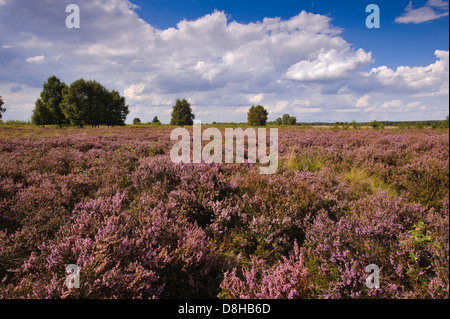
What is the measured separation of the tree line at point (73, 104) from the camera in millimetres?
37719

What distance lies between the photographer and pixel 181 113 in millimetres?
63344

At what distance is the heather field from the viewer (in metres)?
1.85

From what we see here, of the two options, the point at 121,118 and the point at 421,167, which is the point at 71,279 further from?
the point at 121,118

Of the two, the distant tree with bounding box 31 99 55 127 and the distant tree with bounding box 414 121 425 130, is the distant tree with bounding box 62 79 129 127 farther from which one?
the distant tree with bounding box 414 121 425 130

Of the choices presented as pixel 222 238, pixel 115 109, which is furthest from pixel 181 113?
pixel 222 238

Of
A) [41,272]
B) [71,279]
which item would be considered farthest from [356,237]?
[41,272]

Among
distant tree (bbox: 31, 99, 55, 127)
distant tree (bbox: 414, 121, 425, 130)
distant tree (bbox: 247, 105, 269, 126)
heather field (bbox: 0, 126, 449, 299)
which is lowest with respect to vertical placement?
heather field (bbox: 0, 126, 449, 299)

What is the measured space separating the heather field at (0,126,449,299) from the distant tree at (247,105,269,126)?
2349 inches

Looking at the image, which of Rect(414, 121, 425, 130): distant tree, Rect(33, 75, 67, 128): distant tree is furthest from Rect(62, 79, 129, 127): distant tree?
Rect(414, 121, 425, 130): distant tree

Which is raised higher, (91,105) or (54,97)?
(54,97)

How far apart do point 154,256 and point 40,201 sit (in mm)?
2517

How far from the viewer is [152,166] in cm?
472

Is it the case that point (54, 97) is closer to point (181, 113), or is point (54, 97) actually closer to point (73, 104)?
point (73, 104)

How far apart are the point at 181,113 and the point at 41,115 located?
33.5 m
